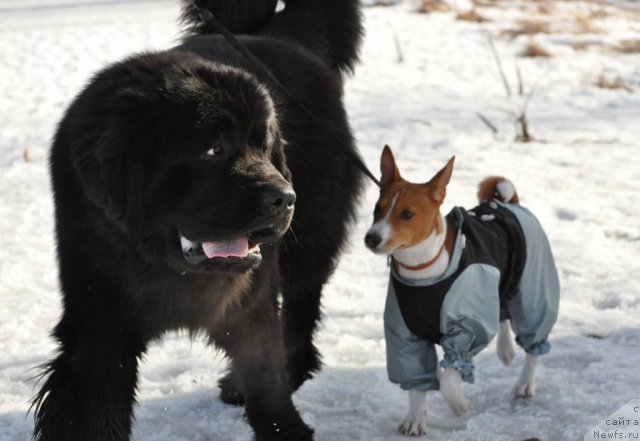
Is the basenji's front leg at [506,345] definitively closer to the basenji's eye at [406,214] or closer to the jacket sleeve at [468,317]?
the jacket sleeve at [468,317]

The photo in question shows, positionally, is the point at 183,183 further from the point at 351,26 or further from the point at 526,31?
the point at 526,31

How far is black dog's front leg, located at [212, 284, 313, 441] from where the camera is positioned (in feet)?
10.0

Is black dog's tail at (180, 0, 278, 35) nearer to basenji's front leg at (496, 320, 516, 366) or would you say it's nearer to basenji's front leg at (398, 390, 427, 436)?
basenji's front leg at (496, 320, 516, 366)

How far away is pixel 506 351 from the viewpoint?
3.76m

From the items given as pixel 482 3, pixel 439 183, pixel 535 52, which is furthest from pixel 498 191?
pixel 482 3

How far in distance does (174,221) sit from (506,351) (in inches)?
69.1

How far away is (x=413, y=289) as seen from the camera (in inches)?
127

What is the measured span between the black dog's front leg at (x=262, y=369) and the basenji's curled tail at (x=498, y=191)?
1126mm

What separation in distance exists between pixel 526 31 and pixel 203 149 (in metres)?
9.42

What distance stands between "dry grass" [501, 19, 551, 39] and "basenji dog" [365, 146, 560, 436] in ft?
26.7

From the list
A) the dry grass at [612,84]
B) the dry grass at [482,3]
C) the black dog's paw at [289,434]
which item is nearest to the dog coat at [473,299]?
the black dog's paw at [289,434]

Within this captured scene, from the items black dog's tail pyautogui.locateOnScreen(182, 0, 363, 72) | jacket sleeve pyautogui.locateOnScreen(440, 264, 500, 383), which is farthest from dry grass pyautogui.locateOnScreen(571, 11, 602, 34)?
jacket sleeve pyautogui.locateOnScreen(440, 264, 500, 383)

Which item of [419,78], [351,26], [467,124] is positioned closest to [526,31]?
[419,78]

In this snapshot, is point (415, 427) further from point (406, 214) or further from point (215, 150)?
point (215, 150)
